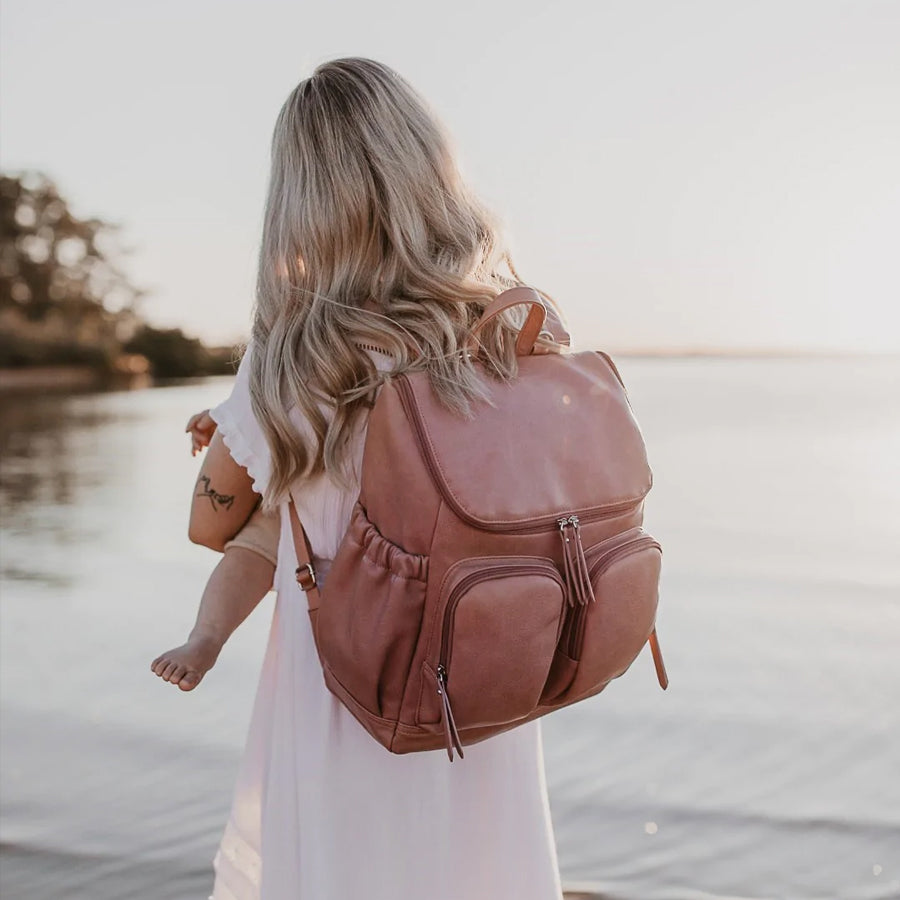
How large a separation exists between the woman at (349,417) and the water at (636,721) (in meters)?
1.12

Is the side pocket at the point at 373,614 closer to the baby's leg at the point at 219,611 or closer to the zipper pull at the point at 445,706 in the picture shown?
the zipper pull at the point at 445,706

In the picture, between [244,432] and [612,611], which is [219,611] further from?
[612,611]

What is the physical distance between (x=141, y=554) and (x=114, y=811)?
3.41 metres

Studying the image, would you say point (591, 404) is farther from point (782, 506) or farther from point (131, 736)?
point (782, 506)

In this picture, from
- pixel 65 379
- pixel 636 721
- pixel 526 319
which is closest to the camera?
pixel 526 319

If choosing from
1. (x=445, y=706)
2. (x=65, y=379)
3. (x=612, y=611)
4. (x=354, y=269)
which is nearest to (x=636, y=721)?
(x=612, y=611)

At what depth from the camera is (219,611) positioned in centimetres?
174

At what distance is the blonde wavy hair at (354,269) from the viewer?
4.96 feet

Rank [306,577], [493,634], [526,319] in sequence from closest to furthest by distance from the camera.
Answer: [493,634]
[526,319]
[306,577]

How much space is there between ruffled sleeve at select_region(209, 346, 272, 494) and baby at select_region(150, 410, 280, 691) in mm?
79

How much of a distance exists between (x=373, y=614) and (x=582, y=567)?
10.9 inches

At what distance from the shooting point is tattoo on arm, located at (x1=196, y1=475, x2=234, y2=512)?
1.72m

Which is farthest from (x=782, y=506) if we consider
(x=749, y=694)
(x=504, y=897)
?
(x=504, y=897)

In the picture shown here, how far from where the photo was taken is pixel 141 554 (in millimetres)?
6363
